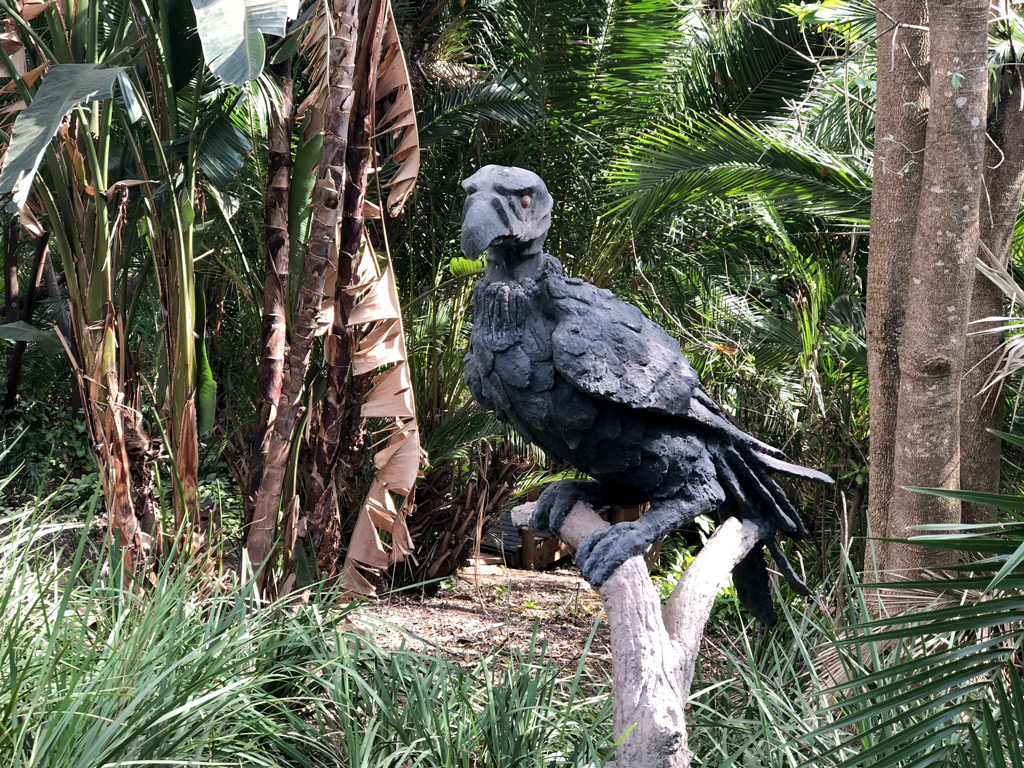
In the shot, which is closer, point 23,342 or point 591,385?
point 591,385

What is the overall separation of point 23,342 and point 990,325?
720 centimetres

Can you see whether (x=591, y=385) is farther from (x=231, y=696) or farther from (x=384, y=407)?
(x=384, y=407)

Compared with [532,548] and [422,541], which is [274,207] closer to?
[422,541]

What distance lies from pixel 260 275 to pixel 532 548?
2.72 meters

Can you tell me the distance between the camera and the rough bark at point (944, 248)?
2.62m

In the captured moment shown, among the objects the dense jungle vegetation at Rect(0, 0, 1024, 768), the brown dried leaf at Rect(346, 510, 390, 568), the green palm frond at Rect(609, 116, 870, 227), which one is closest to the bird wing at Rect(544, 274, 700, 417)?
the dense jungle vegetation at Rect(0, 0, 1024, 768)

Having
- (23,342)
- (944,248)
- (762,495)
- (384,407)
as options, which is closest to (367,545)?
(384,407)

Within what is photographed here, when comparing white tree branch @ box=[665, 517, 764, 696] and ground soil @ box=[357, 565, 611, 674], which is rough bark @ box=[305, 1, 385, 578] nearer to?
ground soil @ box=[357, 565, 611, 674]

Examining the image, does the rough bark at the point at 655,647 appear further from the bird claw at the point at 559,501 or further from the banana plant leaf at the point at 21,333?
the banana plant leaf at the point at 21,333

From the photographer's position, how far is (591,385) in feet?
6.93

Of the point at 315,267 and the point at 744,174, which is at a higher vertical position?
the point at 744,174

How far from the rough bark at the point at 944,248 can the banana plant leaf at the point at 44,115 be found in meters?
2.59

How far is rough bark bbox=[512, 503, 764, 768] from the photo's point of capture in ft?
5.99

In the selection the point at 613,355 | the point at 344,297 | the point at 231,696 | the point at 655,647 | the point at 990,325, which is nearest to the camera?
the point at 655,647
